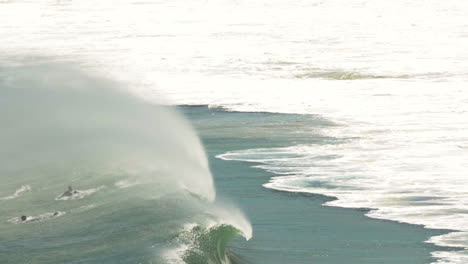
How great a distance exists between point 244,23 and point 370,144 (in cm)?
2094

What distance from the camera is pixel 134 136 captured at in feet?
51.6

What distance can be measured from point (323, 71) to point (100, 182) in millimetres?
14412

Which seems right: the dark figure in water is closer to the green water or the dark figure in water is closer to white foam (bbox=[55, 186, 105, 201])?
white foam (bbox=[55, 186, 105, 201])

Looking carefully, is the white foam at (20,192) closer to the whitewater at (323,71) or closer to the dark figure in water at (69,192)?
the whitewater at (323,71)

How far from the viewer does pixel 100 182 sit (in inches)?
559

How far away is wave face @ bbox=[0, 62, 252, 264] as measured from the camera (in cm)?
1065

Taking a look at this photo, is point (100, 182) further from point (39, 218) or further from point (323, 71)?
point (323, 71)

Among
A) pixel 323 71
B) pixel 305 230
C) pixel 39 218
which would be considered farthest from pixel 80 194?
pixel 323 71

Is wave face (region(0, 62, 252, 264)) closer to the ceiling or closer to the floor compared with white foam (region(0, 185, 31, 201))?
closer to the ceiling

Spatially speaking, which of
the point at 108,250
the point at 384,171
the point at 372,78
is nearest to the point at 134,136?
the point at 384,171

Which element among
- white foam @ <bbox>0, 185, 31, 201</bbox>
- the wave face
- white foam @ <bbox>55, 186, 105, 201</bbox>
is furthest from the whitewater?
the wave face

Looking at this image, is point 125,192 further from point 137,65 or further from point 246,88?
point 137,65

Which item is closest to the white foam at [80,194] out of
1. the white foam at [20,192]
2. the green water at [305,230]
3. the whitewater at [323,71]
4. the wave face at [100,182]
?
the wave face at [100,182]

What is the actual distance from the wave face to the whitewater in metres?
1.17
